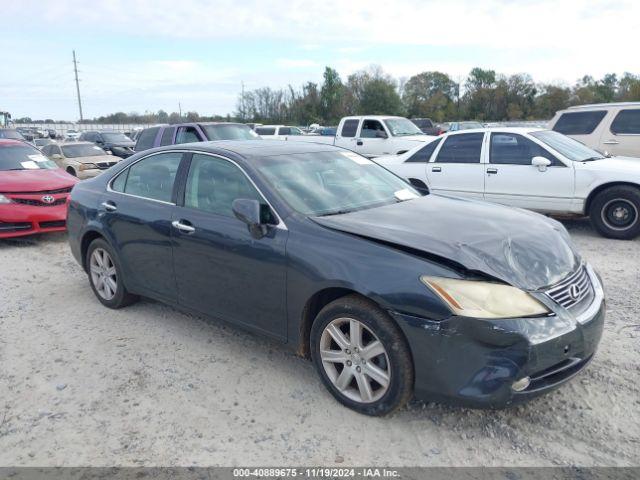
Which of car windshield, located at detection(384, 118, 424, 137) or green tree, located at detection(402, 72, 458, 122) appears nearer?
car windshield, located at detection(384, 118, 424, 137)

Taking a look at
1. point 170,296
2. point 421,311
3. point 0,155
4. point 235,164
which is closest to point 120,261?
point 170,296

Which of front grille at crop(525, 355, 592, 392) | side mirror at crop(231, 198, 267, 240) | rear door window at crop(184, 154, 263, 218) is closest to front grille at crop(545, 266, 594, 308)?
front grille at crop(525, 355, 592, 392)

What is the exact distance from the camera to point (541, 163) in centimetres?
757

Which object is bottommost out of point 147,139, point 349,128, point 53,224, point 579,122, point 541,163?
point 53,224

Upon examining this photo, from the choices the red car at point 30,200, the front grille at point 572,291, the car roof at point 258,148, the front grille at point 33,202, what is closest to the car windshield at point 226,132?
the red car at point 30,200

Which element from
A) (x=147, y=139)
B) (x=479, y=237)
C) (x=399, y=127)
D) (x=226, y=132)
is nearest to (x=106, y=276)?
(x=479, y=237)

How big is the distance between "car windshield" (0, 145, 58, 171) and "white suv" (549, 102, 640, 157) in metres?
10.2

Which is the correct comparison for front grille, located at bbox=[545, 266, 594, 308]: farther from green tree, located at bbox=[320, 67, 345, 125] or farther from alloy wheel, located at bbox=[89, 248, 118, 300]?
green tree, located at bbox=[320, 67, 345, 125]

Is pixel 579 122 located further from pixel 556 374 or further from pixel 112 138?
pixel 112 138

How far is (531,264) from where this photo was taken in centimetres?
314

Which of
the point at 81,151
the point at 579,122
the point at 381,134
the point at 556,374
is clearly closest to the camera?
the point at 556,374

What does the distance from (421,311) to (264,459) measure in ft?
3.83

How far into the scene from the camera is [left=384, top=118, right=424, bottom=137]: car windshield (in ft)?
51.9

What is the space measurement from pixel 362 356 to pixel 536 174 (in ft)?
18.6
